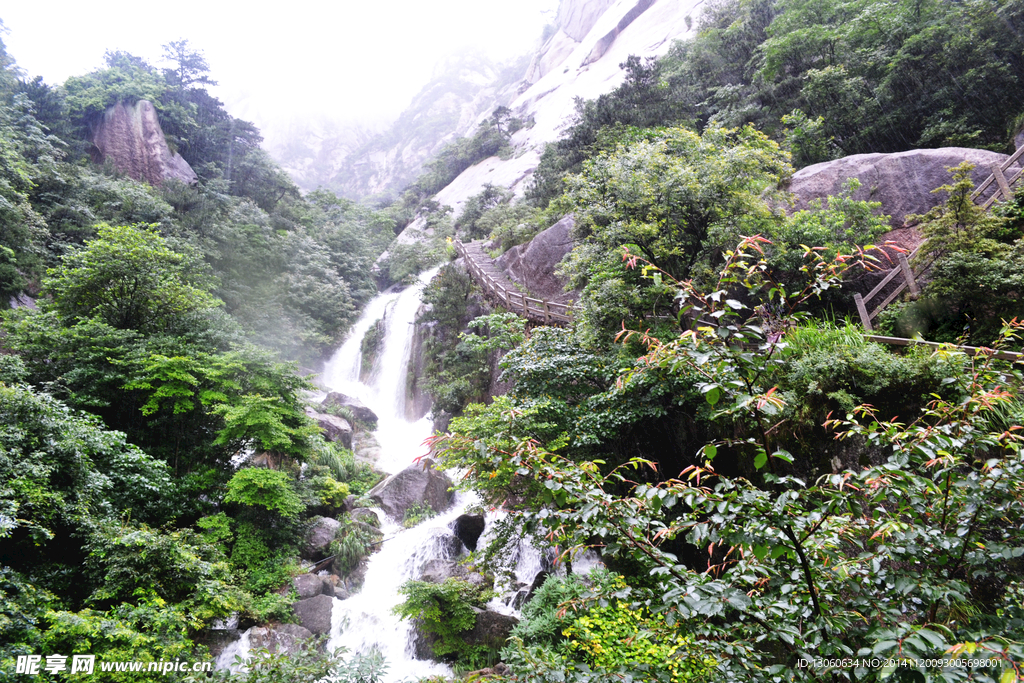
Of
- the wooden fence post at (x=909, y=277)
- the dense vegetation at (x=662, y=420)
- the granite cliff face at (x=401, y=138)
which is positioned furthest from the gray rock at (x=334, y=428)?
the granite cliff face at (x=401, y=138)

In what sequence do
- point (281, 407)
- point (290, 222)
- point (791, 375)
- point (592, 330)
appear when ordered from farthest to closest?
point (290, 222) < point (281, 407) < point (592, 330) < point (791, 375)

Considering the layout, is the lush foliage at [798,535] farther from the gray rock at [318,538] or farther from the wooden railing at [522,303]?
the gray rock at [318,538]

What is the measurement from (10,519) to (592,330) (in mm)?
7870

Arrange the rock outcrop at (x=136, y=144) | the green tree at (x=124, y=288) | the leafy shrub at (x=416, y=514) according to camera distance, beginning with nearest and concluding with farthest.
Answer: the green tree at (x=124, y=288) → the leafy shrub at (x=416, y=514) → the rock outcrop at (x=136, y=144)

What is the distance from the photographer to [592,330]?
27.3 ft

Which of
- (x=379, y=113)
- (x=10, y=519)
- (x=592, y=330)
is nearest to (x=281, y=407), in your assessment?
(x=10, y=519)

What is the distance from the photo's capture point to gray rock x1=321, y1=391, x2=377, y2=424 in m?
18.0

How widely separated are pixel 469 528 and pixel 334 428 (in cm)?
722

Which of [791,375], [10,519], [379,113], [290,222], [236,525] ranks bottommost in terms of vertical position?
[236,525]

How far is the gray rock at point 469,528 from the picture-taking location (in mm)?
9983

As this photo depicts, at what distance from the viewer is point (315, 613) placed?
838cm

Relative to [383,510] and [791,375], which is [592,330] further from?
[383,510]

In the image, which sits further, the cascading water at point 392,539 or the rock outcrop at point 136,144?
the rock outcrop at point 136,144

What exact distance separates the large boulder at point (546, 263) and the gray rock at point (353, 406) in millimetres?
7767
